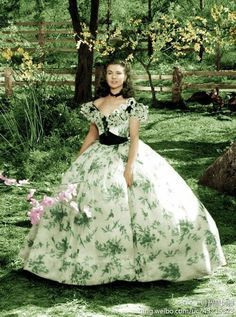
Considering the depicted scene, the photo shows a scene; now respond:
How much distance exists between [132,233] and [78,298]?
0.64m

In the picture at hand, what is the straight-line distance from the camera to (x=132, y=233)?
4.20m

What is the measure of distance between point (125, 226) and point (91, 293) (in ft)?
1.96

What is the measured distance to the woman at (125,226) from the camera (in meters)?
4.21

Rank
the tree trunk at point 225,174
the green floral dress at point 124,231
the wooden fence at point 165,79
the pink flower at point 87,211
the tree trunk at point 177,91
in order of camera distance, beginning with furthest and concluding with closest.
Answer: the wooden fence at point 165,79 < the tree trunk at point 177,91 < the tree trunk at point 225,174 < the green floral dress at point 124,231 < the pink flower at point 87,211

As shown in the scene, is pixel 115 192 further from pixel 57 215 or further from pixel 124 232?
pixel 57 215

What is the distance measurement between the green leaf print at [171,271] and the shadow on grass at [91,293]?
0.13m

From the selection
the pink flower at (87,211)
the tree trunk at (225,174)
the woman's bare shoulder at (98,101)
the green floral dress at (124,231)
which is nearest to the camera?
the pink flower at (87,211)

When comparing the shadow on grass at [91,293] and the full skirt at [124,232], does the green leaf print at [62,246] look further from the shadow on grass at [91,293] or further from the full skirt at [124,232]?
the shadow on grass at [91,293]

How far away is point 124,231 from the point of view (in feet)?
13.7

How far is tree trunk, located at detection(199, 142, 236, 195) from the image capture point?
7.25 meters

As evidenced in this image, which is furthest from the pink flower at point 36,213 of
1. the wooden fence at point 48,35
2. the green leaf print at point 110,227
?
the wooden fence at point 48,35

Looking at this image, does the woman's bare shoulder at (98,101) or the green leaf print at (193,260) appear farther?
the woman's bare shoulder at (98,101)

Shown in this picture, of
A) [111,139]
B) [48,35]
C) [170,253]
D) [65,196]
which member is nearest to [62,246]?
[65,196]

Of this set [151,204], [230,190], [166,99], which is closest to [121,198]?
[151,204]
